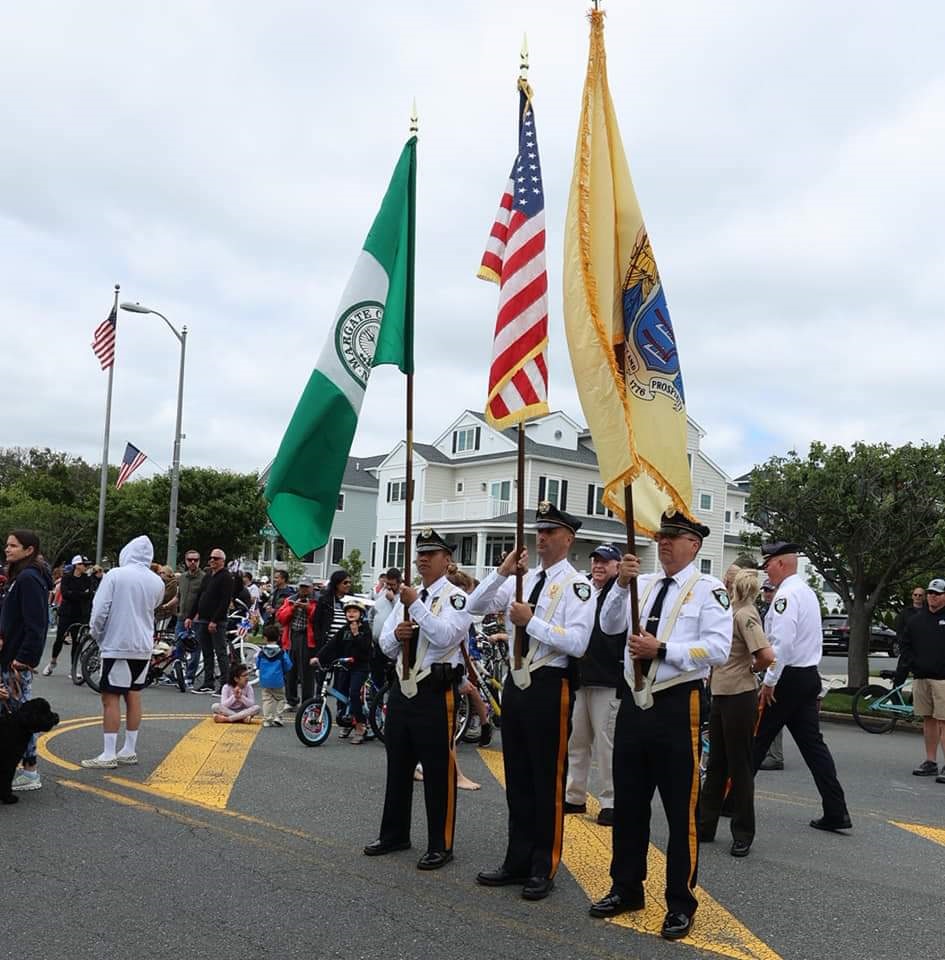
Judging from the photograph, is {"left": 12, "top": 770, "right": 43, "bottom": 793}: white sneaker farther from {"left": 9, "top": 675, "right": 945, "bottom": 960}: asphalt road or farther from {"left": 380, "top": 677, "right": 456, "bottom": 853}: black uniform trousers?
{"left": 380, "top": 677, "right": 456, "bottom": 853}: black uniform trousers

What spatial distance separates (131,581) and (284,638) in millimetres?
4714

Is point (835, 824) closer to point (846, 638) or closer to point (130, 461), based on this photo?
point (130, 461)

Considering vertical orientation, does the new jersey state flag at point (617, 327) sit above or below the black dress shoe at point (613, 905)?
above

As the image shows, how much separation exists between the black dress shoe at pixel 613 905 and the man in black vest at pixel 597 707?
240 cm

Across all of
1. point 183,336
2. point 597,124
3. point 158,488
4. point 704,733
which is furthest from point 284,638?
point 158,488

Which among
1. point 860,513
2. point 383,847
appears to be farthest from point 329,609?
point 860,513

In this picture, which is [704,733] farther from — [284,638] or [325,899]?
[284,638]

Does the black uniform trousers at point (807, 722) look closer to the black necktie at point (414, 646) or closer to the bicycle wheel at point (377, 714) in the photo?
the black necktie at point (414, 646)

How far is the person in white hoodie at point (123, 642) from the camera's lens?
27.6 ft

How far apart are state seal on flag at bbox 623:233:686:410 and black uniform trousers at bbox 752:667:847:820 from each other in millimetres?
2661

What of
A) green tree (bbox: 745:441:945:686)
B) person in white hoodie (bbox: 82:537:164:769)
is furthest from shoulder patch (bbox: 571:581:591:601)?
green tree (bbox: 745:441:945:686)

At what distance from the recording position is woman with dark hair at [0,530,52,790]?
23.9ft

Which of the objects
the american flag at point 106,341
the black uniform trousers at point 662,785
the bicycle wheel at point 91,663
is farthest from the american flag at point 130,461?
the black uniform trousers at point 662,785

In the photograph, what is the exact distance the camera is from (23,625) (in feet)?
24.0
